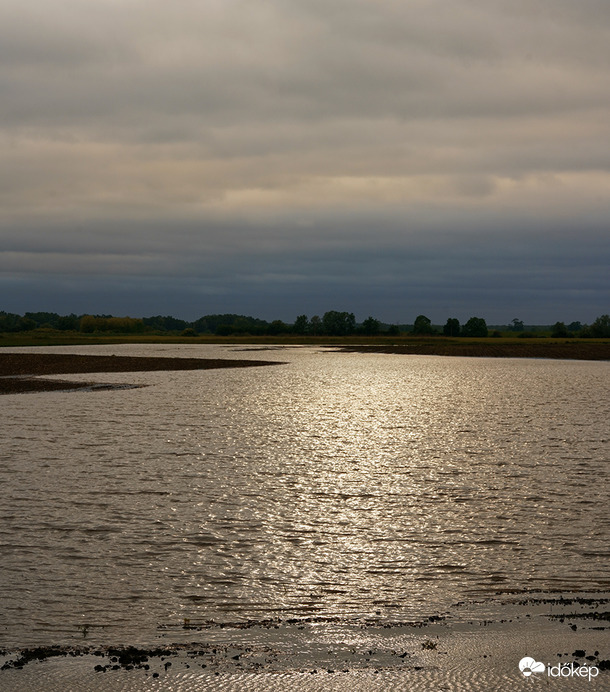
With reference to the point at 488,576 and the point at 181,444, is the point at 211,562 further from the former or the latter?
the point at 181,444

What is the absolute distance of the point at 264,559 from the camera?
16.4m

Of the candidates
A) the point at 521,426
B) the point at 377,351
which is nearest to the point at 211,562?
the point at 521,426

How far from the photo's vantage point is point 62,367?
9081cm

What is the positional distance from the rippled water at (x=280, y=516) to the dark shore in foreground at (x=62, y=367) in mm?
21380

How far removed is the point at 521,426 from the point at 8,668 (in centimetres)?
3426

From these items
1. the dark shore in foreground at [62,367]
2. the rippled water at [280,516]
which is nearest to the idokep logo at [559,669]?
the rippled water at [280,516]

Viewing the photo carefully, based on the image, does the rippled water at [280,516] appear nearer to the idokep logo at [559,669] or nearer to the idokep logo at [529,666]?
the idokep logo at [529,666]

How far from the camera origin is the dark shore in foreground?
6556 cm

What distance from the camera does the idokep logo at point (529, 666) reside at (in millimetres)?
10117

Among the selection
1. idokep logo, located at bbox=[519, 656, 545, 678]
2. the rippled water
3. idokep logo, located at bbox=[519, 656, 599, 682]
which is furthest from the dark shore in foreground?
idokep logo, located at bbox=[519, 656, 599, 682]

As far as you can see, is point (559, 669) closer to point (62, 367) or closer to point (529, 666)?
point (529, 666)

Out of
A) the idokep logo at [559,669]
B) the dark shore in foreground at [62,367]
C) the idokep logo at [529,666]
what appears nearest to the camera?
the idokep logo at [559,669]

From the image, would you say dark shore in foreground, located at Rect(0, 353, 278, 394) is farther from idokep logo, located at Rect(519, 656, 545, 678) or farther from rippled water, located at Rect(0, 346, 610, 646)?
idokep logo, located at Rect(519, 656, 545, 678)

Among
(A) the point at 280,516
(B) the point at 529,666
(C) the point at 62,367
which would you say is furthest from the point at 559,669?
(C) the point at 62,367
